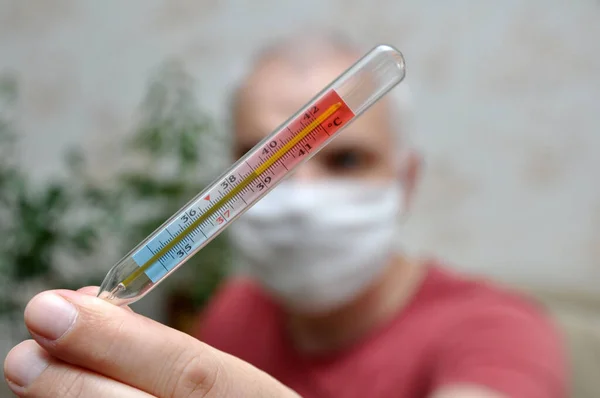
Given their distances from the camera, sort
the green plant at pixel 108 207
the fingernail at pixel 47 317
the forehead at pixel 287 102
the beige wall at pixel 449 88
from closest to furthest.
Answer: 1. the fingernail at pixel 47 317
2. the forehead at pixel 287 102
3. the green plant at pixel 108 207
4. the beige wall at pixel 449 88

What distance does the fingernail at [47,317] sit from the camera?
27cm

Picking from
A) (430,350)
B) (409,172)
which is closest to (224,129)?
(409,172)

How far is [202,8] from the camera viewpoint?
4.59ft

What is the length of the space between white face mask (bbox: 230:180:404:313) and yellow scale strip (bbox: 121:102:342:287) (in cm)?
35

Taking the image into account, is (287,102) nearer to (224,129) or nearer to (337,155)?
(337,155)

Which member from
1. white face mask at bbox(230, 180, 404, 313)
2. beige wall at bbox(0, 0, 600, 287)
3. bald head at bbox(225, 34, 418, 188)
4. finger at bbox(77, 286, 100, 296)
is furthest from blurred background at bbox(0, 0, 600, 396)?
finger at bbox(77, 286, 100, 296)

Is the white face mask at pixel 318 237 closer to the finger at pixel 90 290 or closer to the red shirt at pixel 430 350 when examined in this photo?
the red shirt at pixel 430 350

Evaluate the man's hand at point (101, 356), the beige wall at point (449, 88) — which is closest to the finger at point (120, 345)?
the man's hand at point (101, 356)

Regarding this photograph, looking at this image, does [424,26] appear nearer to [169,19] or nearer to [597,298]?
[169,19]

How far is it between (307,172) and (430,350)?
1.03 feet

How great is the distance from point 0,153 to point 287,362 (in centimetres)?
87

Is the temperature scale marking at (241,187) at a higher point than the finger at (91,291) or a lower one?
lower

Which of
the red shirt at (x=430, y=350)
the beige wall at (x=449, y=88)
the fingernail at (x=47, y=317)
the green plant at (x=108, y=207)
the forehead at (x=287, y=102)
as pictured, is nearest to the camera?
the fingernail at (x=47, y=317)

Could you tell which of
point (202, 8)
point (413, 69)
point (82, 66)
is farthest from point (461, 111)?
point (82, 66)
